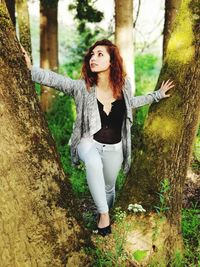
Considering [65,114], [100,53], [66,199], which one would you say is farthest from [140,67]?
[66,199]

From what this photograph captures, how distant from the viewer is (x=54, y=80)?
3236mm

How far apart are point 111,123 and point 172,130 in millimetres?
493

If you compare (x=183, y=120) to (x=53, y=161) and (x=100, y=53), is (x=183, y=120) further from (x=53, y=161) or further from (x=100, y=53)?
(x=53, y=161)

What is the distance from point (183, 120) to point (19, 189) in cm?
138

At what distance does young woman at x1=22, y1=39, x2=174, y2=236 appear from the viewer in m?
3.29

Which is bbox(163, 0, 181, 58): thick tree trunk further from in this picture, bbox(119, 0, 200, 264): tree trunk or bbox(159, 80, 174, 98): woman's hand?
bbox(159, 80, 174, 98): woman's hand

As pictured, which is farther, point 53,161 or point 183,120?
point 183,120

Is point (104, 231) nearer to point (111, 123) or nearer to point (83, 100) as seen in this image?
point (111, 123)

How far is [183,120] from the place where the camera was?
3250mm

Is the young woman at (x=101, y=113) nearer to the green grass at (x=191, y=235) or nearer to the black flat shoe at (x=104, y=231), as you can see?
the black flat shoe at (x=104, y=231)

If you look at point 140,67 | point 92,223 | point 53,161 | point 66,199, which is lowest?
point 140,67

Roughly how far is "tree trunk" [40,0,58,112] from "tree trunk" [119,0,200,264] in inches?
228

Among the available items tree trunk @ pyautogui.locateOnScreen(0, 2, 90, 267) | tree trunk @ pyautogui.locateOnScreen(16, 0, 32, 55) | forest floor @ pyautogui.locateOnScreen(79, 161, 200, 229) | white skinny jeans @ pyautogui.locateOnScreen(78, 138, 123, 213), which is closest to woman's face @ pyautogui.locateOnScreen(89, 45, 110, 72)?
white skinny jeans @ pyautogui.locateOnScreen(78, 138, 123, 213)

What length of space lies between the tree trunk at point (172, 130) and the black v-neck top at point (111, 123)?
0.75 feet
